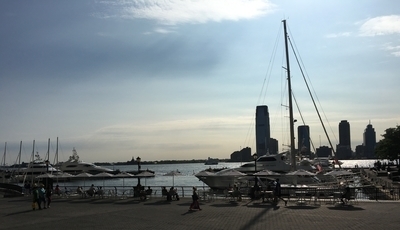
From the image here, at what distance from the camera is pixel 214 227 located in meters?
18.9

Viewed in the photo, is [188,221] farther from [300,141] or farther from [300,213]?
[300,141]

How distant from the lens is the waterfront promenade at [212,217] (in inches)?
757

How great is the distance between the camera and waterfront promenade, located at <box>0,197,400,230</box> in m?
19.2

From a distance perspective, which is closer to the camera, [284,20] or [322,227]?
[322,227]

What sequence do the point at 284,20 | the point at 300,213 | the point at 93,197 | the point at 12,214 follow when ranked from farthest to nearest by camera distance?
the point at 284,20 < the point at 93,197 < the point at 12,214 < the point at 300,213

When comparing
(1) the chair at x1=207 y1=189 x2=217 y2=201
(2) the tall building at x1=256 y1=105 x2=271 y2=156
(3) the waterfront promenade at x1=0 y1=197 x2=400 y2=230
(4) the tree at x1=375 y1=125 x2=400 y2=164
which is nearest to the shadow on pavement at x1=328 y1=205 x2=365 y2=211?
(3) the waterfront promenade at x1=0 y1=197 x2=400 y2=230

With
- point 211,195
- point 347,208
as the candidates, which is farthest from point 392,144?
point 347,208

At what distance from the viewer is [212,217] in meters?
22.2

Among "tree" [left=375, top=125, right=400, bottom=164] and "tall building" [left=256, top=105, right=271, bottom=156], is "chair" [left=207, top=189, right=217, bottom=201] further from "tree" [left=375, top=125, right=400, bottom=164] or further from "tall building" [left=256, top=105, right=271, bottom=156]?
"tall building" [left=256, top=105, right=271, bottom=156]

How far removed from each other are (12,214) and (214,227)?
46.2 ft

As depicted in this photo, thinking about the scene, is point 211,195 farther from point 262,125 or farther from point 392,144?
point 262,125

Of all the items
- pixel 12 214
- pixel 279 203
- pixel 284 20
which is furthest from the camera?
pixel 284 20

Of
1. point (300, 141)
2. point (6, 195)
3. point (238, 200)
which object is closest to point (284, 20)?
point (238, 200)

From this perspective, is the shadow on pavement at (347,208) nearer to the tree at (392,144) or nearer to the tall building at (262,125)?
the tree at (392,144)
